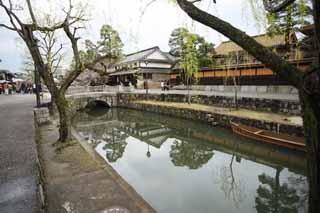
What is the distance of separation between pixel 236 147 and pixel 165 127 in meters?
5.82

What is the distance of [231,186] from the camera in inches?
259

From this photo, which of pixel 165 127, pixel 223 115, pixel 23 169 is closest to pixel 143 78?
pixel 165 127

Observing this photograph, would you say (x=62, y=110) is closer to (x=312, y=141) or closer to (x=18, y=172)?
(x=18, y=172)

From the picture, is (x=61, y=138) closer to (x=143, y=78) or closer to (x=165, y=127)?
(x=165, y=127)

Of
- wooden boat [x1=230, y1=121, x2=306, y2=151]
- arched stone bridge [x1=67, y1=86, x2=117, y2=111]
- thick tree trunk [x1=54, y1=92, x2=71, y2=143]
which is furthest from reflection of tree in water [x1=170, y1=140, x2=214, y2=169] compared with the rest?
arched stone bridge [x1=67, y1=86, x2=117, y2=111]

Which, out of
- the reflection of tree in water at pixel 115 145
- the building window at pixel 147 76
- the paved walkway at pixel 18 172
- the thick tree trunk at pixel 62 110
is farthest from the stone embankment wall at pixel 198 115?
the paved walkway at pixel 18 172

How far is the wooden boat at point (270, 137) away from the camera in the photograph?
846 centimetres

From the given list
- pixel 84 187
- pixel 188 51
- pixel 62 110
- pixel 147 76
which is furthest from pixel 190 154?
pixel 147 76

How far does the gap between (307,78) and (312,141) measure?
0.58 m

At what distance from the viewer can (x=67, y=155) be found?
6.27 m

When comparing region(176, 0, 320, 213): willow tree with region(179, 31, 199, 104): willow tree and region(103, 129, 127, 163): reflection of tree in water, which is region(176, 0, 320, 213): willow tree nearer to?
region(179, 31, 199, 104): willow tree

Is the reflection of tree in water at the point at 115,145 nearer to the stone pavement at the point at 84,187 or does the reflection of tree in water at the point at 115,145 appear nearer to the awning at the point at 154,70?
the stone pavement at the point at 84,187

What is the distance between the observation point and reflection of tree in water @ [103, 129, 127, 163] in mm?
→ 9562

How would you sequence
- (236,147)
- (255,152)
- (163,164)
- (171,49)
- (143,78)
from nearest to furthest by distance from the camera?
(163,164) < (255,152) < (236,147) < (143,78) < (171,49)
